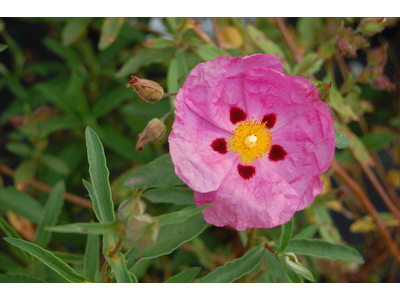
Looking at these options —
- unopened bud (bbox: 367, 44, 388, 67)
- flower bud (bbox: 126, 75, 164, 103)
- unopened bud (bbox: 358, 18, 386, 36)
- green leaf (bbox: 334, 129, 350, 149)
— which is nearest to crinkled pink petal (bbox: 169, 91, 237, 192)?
flower bud (bbox: 126, 75, 164, 103)

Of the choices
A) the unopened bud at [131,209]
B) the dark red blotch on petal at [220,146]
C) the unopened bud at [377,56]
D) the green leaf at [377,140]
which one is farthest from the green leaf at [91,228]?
the green leaf at [377,140]

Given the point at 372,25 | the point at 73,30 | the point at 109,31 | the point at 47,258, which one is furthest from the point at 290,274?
the point at 73,30

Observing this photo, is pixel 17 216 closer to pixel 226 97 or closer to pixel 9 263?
pixel 9 263

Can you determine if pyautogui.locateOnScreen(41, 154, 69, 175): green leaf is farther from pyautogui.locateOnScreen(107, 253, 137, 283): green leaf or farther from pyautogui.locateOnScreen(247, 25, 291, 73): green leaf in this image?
pyautogui.locateOnScreen(247, 25, 291, 73): green leaf

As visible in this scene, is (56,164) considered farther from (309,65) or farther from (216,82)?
(309,65)

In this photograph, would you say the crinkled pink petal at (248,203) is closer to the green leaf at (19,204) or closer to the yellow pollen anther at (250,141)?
the yellow pollen anther at (250,141)

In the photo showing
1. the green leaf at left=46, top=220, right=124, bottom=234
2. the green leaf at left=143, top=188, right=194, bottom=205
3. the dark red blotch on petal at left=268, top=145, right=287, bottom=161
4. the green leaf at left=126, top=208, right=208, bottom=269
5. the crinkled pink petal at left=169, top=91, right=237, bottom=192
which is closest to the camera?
the green leaf at left=46, top=220, right=124, bottom=234

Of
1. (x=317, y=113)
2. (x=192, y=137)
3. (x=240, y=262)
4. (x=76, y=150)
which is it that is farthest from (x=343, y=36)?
(x=76, y=150)
